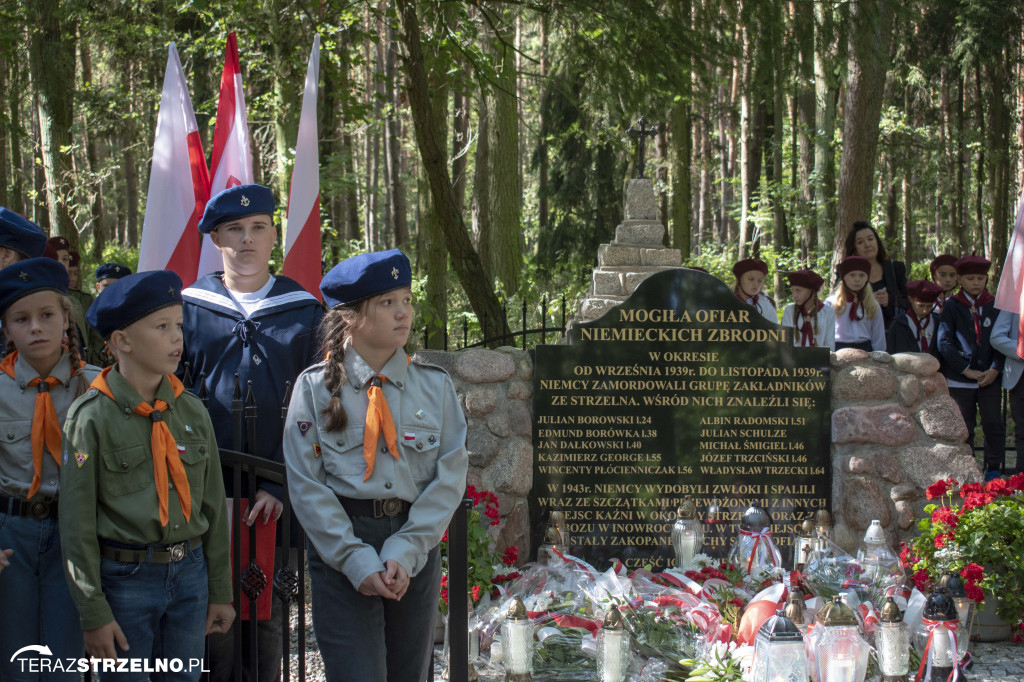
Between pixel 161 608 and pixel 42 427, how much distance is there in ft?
2.03

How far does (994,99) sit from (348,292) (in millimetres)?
17858

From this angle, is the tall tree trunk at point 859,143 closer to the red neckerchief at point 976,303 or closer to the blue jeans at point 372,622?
the red neckerchief at point 976,303

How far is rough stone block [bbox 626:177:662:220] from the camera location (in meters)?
7.02

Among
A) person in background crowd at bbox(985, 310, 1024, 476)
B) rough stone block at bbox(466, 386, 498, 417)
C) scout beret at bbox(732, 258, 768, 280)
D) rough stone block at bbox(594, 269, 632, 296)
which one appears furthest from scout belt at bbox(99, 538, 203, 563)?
person in background crowd at bbox(985, 310, 1024, 476)

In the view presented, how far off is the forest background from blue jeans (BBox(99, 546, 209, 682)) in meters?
5.08

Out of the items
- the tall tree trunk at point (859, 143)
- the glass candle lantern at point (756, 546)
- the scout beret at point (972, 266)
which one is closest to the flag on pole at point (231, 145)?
the glass candle lantern at point (756, 546)

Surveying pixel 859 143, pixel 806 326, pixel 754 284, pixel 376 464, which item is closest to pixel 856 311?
pixel 806 326

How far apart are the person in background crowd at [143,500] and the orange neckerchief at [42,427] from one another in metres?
0.20

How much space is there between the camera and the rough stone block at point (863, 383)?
5.10 metres

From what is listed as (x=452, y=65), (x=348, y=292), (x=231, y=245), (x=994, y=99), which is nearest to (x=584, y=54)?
(x=452, y=65)

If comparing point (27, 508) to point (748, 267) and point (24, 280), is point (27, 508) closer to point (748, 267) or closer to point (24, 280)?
point (24, 280)

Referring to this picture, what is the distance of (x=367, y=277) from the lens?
260 cm

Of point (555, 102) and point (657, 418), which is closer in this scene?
point (657, 418)

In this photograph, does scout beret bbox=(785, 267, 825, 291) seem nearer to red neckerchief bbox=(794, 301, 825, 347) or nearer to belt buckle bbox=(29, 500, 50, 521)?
red neckerchief bbox=(794, 301, 825, 347)
